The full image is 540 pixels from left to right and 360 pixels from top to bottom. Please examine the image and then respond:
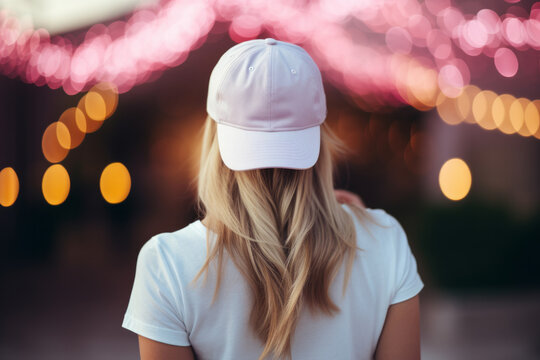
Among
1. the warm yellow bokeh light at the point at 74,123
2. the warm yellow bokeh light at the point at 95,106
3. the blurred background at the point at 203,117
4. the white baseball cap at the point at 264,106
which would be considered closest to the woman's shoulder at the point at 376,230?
the white baseball cap at the point at 264,106

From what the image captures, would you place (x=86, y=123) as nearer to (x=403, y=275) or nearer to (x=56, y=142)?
(x=56, y=142)

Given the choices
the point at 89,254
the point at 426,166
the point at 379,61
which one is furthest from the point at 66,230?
the point at 426,166

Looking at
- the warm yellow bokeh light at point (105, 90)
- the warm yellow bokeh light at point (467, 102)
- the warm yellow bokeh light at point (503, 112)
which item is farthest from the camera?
the warm yellow bokeh light at point (503, 112)

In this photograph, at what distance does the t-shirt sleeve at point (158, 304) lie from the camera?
1.04m

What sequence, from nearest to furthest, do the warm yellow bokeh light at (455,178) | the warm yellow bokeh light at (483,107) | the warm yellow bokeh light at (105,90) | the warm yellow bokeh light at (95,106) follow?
the warm yellow bokeh light at (105,90) < the warm yellow bokeh light at (95,106) < the warm yellow bokeh light at (483,107) < the warm yellow bokeh light at (455,178)

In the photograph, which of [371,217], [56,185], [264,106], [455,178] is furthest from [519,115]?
[264,106]

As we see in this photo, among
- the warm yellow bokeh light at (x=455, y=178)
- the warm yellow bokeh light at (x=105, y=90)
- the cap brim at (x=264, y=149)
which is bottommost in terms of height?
the warm yellow bokeh light at (x=455, y=178)

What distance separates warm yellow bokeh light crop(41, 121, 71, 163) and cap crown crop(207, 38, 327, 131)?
483 cm

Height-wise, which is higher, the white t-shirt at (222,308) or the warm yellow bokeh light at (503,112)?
the warm yellow bokeh light at (503,112)

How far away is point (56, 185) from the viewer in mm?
6691

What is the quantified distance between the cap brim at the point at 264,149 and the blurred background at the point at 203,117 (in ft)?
11.3

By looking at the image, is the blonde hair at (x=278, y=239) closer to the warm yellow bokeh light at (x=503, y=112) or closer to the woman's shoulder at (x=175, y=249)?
the woman's shoulder at (x=175, y=249)

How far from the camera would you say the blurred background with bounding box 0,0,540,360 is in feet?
15.0

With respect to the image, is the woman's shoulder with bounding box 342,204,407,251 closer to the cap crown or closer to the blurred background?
the cap crown
